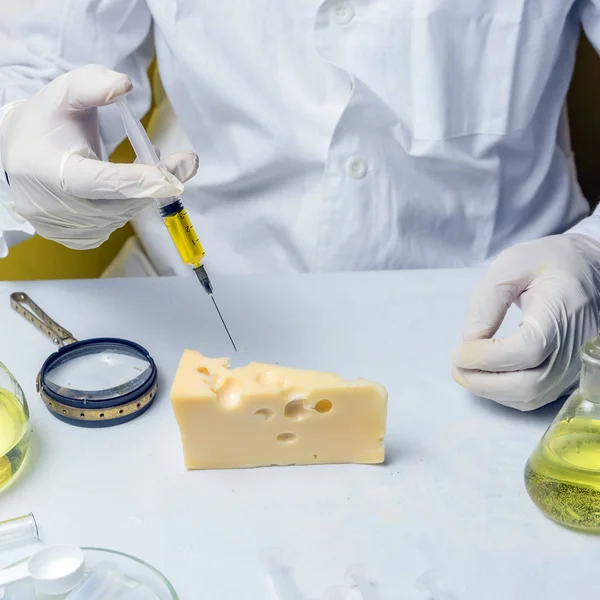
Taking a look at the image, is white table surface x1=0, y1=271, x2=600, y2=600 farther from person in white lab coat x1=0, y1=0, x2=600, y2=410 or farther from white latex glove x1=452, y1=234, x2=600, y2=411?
person in white lab coat x1=0, y1=0, x2=600, y2=410

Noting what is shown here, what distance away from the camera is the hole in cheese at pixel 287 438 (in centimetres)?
73

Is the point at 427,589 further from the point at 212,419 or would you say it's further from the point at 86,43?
the point at 86,43

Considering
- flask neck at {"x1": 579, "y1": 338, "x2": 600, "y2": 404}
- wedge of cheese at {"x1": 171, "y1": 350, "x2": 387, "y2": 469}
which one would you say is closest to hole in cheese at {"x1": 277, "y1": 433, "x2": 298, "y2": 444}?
wedge of cheese at {"x1": 171, "y1": 350, "x2": 387, "y2": 469}

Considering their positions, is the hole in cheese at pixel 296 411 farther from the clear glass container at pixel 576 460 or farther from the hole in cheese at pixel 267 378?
the clear glass container at pixel 576 460

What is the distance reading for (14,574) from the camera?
23.2 inches

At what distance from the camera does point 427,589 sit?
0.61 meters

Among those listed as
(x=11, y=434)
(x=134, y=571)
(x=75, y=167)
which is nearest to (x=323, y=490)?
(x=134, y=571)

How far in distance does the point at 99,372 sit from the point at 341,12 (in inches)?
23.2

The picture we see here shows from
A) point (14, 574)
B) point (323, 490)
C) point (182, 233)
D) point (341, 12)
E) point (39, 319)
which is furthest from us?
point (341, 12)

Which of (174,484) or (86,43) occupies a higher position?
(86,43)

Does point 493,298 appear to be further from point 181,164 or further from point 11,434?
point 11,434

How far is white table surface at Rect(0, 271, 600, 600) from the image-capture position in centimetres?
63

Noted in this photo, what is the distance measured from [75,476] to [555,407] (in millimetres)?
509

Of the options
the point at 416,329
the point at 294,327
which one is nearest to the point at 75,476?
the point at 294,327
